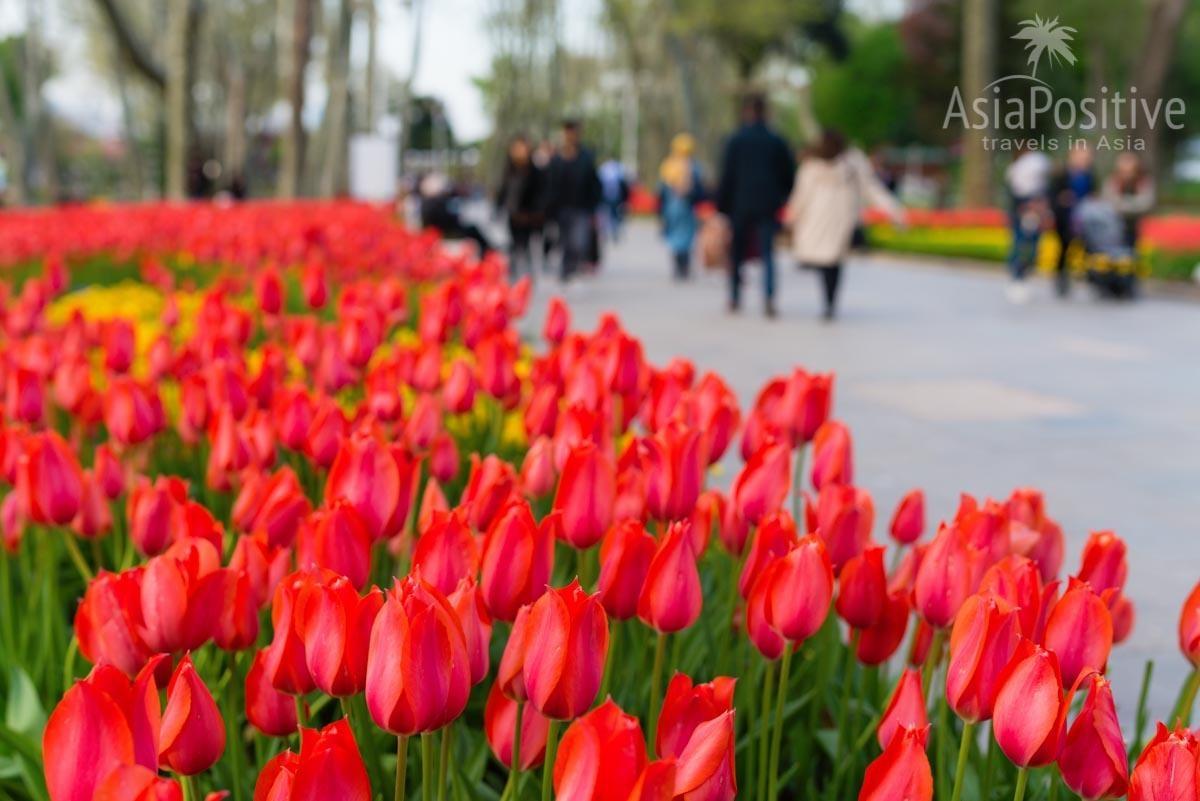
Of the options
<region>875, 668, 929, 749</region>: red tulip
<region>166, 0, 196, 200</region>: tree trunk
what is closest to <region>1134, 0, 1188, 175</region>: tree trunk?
<region>166, 0, 196, 200</region>: tree trunk

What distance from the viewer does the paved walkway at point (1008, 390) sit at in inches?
215

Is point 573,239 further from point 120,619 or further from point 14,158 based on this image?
point 14,158

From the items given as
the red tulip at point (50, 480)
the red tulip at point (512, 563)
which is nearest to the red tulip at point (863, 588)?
the red tulip at point (512, 563)

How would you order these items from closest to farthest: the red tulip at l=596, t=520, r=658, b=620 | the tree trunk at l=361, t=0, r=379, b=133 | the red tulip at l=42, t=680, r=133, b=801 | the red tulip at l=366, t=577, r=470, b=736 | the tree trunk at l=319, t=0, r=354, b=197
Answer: the red tulip at l=42, t=680, r=133, b=801 → the red tulip at l=366, t=577, r=470, b=736 → the red tulip at l=596, t=520, r=658, b=620 → the tree trunk at l=319, t=0, r=354, b=197 → the tree trunk at l=361, t=0, r=379, b=133

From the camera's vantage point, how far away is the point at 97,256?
31.6ft

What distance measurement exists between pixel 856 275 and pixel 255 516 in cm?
1768

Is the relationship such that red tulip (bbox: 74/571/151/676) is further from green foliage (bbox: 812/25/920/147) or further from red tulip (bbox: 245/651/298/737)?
green foliage (bbox: 812/25/920/147)

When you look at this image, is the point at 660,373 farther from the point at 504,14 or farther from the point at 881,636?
the point at 504,14

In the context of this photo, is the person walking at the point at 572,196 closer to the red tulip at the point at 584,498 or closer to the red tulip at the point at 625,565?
the red tulip at the point at 584,498

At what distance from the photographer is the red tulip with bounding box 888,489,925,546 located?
7.57 ft

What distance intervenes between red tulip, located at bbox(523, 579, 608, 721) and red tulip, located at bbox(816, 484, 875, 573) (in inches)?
27.8

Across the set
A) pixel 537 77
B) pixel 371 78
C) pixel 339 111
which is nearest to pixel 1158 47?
pixel 339 111

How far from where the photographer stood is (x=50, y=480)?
2.20m

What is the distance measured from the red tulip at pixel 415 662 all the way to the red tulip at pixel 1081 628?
0.59m
